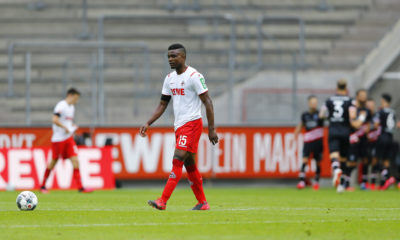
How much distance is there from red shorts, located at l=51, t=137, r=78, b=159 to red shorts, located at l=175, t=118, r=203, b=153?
22.8 ft

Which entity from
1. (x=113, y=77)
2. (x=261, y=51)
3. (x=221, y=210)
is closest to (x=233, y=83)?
(x=261, y=51)

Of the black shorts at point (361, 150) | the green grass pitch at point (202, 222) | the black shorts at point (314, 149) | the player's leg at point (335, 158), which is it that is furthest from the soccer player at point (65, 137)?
A: the black shorts at point (361, 150)

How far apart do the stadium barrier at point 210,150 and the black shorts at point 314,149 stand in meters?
1.21

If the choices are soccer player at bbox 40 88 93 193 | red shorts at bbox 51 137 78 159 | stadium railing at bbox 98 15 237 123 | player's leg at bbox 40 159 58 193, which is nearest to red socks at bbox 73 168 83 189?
soccer player at bbox 40 88 93 193

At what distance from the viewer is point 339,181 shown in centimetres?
1711

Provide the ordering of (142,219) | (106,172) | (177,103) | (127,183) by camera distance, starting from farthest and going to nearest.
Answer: (127,183) < (106,172) < (177,103) < (142,219)

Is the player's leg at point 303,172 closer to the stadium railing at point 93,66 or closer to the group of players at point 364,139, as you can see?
the group of players at point 364,139

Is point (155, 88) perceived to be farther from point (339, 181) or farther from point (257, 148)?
point (339, 181)

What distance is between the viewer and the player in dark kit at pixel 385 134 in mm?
19766

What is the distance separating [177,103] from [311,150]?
9.75 m

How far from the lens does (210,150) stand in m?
21.0

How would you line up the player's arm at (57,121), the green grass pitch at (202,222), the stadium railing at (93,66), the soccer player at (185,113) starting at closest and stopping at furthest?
1. the green grass pitch at (202,222)
2. the soccer player at (185,113)
3. the player's arm at (57,121)
4. the stadium railing at (93,66)

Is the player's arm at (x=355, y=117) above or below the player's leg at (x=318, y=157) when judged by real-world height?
above

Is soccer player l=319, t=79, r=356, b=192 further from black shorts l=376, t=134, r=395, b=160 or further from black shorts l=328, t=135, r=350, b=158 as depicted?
black shorts l=376, t=134, r=395, b=160
